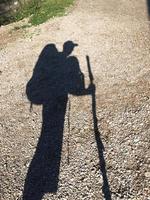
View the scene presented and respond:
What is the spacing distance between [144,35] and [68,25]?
5083 mm

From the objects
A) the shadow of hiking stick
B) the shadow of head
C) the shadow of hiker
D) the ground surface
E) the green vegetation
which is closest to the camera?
the shadow of hiking stick

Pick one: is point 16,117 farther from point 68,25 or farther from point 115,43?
point 68,25

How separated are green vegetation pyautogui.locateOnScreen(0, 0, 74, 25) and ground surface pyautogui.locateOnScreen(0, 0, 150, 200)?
1154 mm

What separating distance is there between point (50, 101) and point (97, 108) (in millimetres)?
2286

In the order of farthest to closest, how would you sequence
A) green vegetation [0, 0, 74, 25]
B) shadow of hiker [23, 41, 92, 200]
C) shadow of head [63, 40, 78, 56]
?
1. green vegetation [0, 0, 74, 25]
2. shadow of head [63, 40, 78, 56]
3. shadow of hiker [23, 41, 92, 200]

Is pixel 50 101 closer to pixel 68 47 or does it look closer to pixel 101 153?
pixel 101 153

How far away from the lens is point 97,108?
14500 millimetres

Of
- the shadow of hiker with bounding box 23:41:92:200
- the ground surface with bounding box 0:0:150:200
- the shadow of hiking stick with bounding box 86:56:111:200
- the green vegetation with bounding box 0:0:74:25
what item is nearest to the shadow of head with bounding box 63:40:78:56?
the shadow of hiker with bounding box 23:41:92:200

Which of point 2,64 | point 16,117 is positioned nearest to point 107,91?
point 16,117

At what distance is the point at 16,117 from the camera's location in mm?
15039

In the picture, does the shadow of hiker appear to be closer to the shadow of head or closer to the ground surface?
the shadow of head

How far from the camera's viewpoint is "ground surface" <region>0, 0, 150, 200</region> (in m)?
11.5

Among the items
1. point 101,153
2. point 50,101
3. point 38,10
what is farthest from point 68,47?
point 101,153

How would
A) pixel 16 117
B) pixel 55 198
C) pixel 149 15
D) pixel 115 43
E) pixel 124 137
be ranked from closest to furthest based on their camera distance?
pixel 55 198 < pixel 124 137 < pixel 16 117 < pixel 115 43 < pixel 149 15
